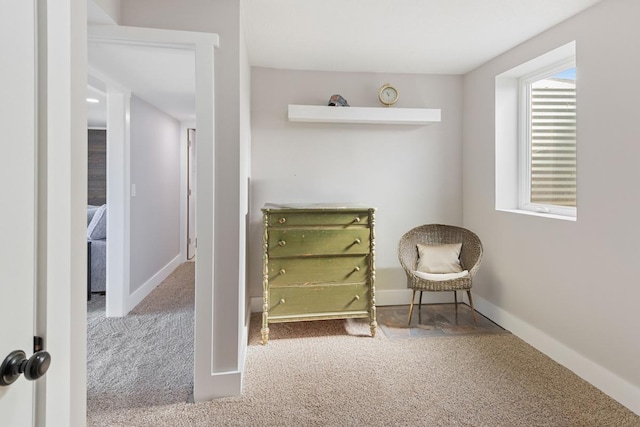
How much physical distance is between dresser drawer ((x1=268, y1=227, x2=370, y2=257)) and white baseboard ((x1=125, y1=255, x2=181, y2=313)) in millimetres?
1655

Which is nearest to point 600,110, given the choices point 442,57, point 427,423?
point 442,57

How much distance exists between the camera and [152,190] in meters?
4.03

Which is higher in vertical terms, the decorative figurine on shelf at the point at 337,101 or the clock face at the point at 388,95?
the clock face at the point at 388,95

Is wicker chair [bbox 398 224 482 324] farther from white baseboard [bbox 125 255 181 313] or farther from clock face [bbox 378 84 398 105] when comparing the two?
white baseboard [bbox 125 255 181 313]

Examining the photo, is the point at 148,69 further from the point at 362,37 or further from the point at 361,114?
the point at 361,114

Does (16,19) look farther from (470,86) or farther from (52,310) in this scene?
(470,86)

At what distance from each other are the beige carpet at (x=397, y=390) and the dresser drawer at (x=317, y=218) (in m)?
0.91

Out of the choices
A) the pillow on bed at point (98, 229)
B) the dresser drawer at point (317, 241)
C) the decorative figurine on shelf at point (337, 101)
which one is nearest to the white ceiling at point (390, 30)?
the decorative figurine on shelf at point (337, 101)

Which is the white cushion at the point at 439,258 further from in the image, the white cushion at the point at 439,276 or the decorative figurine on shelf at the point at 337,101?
the decorative figurine on shelf at the point at 337,101

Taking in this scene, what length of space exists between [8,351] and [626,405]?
268 centimetres

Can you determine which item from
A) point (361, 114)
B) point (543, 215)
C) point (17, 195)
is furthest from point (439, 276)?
point (17, 195)

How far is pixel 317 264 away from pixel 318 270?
5 cm

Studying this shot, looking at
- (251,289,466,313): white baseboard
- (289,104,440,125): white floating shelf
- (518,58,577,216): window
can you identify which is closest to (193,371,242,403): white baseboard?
(251,289,466,313): white baseboard

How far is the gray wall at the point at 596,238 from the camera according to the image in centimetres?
192
